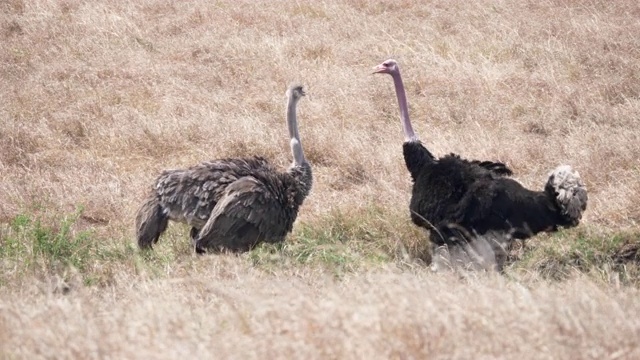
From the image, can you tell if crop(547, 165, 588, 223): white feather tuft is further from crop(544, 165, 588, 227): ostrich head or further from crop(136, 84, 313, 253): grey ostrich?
crop(136, 84, 313, 253): grey ostrich

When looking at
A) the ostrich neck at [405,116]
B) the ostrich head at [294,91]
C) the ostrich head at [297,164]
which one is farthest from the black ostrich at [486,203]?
the ostrich head at [294,91]

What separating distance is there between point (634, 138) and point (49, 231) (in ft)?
16.2

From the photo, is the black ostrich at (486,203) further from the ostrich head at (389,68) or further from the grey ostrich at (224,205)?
the ostrich head at (389,68)

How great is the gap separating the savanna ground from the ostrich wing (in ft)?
0.51

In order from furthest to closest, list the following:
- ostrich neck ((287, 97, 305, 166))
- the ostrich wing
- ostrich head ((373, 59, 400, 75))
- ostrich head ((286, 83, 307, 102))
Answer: ostrich head ((373, 59, 400, 75)) → ostrich head ((286, 83, 307, 102)) → ostrich neck ((287, 97, 305, 166)) → the ostrich wing

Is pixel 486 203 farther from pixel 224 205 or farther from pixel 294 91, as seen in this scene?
pixel 294 91

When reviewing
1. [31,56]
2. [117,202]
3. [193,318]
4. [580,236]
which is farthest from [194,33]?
[193,318]

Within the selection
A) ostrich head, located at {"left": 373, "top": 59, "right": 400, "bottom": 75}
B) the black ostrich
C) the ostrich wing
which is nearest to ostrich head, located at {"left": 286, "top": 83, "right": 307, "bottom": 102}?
ostrich head, located at {"left": 373, "top": 59, "right": 400, "bottom": 75}

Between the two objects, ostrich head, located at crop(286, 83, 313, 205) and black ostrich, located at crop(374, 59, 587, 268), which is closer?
black ostrich, located at crop(374, 59, 587, 268)

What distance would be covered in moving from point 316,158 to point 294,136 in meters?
1.78

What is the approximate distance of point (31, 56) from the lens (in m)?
12.8

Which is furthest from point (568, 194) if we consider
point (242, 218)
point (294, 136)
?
point (294, 136)

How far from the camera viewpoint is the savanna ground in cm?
376

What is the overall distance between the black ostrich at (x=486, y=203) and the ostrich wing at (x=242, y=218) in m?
0.94
